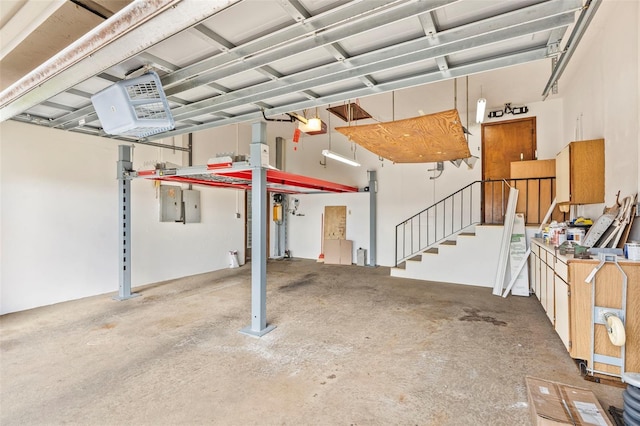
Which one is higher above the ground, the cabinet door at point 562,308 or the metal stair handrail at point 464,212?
the metal stair handrail at point 464,212

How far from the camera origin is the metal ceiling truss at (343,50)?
1868 millimetres

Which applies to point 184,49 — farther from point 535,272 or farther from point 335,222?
point 335,222

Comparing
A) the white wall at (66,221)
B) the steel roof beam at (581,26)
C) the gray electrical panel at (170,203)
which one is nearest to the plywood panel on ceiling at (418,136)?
the steel roof beam at (581,26)

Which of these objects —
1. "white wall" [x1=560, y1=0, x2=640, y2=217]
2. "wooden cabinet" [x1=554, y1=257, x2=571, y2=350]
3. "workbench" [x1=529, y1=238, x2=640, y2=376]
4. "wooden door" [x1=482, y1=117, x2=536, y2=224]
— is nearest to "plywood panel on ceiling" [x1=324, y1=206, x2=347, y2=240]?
"wooden door" [x1=482, y1=117, x2=536, y2=224]

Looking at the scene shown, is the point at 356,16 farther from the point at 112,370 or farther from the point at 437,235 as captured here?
the point at 437,235

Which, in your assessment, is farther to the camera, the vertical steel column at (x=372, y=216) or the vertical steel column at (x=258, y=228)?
the vertical steel column at (x=372, y=216)

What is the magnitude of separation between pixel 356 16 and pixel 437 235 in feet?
21.1

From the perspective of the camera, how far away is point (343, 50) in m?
2.42

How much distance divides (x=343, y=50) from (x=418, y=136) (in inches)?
78.7

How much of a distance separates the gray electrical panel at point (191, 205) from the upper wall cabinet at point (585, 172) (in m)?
6.84

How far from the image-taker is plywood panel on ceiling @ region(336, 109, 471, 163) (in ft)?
11.3

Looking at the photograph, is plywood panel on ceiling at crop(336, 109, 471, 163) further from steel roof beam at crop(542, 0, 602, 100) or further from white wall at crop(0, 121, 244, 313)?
white wall at crop(0, 121, 244, 313)

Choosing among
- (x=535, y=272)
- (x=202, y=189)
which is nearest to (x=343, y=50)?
(x=535, y=272)

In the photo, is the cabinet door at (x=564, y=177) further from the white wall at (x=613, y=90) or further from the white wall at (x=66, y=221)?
the white wall at (x=66, y=221)
